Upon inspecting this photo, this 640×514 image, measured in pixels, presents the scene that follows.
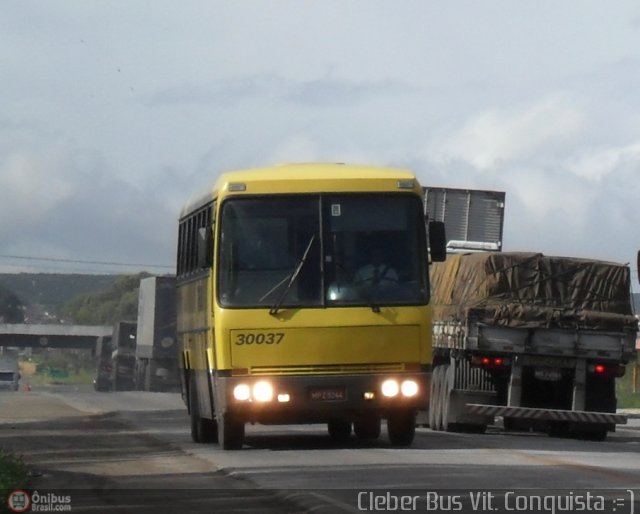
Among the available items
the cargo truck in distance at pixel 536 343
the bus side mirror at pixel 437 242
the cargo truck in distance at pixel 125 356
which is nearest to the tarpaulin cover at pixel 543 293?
the cargo truck in distance at pixel 536 343

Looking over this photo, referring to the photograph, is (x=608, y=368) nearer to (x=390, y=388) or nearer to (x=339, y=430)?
(x=339, y=430)

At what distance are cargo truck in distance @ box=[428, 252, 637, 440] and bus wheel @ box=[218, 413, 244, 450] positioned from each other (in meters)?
5.67

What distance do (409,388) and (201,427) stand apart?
3.74m

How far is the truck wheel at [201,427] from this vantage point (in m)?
23.5

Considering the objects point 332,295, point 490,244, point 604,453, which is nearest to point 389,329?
point 332,295

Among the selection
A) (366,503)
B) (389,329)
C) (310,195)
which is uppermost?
(310,195)

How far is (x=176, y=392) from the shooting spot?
66000mm

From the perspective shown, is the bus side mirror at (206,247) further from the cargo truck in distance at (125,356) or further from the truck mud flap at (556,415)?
the cargo truck in distance at (125,356)

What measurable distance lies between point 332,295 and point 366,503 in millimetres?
6887

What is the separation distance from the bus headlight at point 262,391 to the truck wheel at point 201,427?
2.82 meters

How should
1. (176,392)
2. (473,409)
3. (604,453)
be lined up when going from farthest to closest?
1. (176,392)
2. (473,409)
3. (604,453)

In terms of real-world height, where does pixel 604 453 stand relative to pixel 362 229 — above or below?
below

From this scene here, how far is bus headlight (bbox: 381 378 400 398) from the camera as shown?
2067cm

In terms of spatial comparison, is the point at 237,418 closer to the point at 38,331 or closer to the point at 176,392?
the point at 176,392
